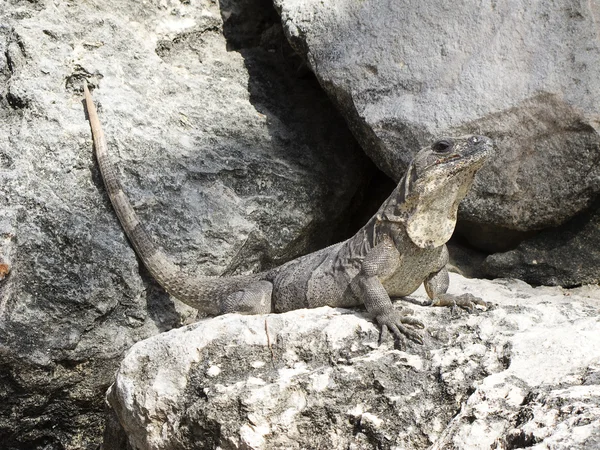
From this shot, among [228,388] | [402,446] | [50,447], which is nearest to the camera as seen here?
[402,446]

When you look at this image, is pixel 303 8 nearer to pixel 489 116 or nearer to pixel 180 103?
pixel 180 103

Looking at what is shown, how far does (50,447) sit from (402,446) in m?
2.72

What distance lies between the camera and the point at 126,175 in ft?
18.3

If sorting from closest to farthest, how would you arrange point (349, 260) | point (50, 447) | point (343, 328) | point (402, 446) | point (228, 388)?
point (402, 446) → point (228, 388) → point (343, 328) → point (349, 260) → point (50, 447)

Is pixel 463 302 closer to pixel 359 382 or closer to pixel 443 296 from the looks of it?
pixel 443 296

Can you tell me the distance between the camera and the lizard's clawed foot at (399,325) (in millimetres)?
4211

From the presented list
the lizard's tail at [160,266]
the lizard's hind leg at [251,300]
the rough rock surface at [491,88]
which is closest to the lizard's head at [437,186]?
the rough rock surface at [491,88]

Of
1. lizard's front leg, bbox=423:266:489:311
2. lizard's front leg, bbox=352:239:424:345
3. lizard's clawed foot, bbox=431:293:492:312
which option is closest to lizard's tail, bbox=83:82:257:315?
lizard's front leg, bbox=352:239:424:345

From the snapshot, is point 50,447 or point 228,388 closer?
point 228,388

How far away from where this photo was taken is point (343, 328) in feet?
14.2

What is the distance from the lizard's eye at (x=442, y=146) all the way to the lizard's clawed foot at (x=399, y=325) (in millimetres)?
908

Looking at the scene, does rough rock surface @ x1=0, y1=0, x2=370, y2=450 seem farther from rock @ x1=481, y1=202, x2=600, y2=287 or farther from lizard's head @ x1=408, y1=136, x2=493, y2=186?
lizard's head @ x1=408, y1=136, x2=493, y2=186

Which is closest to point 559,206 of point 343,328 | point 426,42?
point 426,42

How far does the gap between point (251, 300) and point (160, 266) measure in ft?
2.19
